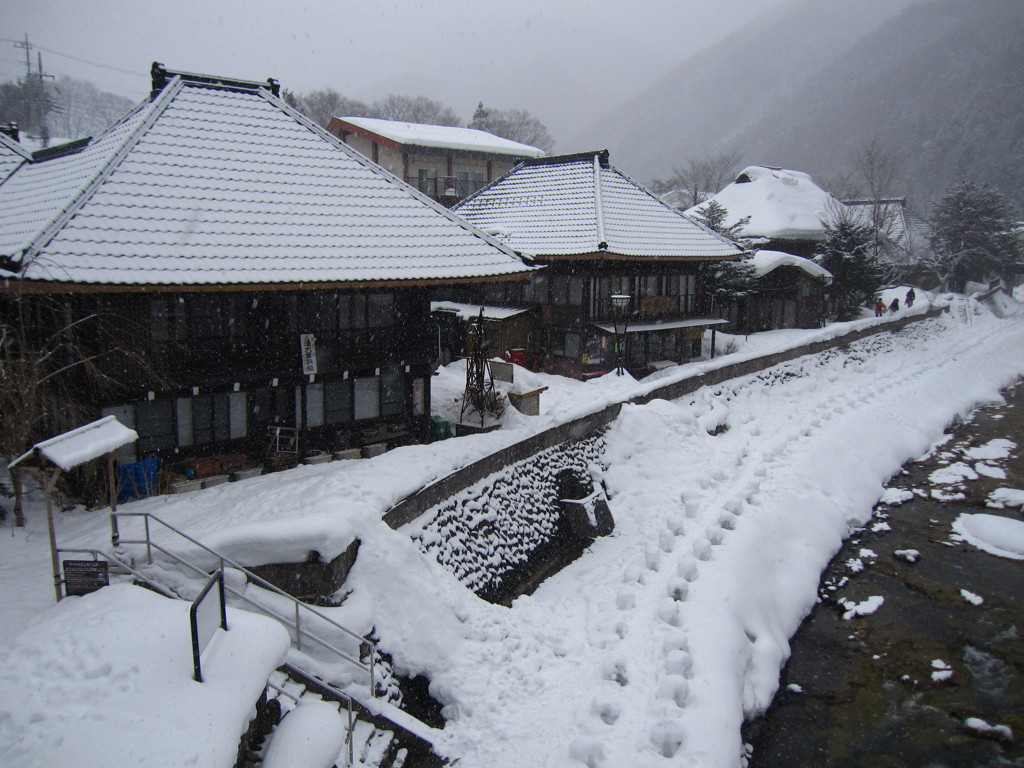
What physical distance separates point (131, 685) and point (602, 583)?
8.39 m

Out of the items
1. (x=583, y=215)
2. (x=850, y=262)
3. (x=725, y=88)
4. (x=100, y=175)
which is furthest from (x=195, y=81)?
(x=725, y=88)

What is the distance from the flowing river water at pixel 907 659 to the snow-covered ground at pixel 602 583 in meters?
0.51

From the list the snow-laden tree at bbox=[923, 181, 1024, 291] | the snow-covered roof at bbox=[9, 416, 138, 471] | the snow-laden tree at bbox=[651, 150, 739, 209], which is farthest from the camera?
the snow-laden tree at bbox=[651, 150, 739, 209]

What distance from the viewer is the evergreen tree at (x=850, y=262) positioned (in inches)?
1362

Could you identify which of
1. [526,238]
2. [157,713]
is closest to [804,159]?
[526,238]

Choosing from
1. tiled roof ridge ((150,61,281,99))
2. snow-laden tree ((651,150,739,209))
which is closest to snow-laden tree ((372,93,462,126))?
snow-laden tree ((651,150,739,209))

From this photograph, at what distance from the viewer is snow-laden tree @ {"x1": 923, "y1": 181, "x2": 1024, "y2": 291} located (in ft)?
150

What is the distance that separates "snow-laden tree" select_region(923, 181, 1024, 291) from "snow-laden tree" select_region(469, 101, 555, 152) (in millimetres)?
34344

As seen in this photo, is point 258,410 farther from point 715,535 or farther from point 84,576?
point 715,535

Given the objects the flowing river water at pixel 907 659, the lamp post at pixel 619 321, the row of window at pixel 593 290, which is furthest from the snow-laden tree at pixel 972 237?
the flowing river water at pixel 907 659

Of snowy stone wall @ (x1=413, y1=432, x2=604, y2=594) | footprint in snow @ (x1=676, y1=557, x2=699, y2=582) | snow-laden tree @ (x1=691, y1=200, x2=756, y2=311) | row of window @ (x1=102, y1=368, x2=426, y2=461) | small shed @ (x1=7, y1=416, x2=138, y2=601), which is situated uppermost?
snow-laden tree @ (x1=691, y1=200, x2=756, y2=311)

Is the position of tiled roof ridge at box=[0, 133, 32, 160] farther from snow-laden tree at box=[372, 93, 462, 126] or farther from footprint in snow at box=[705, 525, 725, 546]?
snow-laden tree at box=[372, 93, 462, 126]

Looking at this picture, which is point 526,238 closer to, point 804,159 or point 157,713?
point 157,713

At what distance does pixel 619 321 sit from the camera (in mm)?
22641
